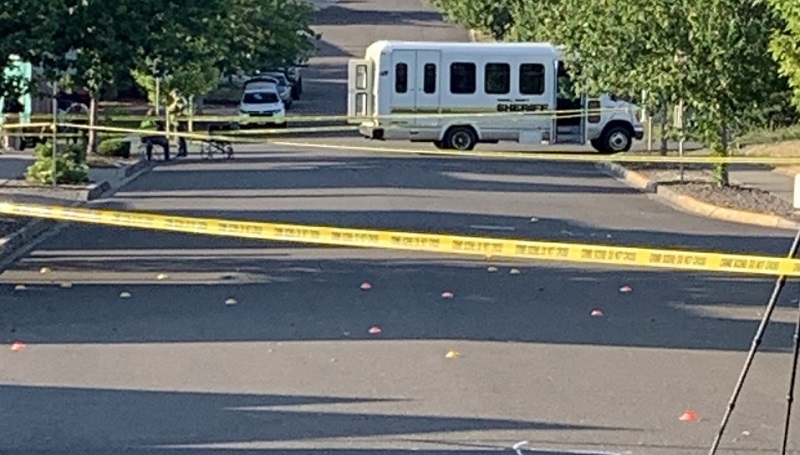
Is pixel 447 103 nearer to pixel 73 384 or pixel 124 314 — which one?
pixel 124 314

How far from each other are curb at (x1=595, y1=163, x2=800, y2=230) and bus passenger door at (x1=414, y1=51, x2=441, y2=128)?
9.26 metres

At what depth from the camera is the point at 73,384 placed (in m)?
10.2

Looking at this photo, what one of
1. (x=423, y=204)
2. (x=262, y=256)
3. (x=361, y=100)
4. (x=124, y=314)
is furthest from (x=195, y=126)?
(x=124, y=314)

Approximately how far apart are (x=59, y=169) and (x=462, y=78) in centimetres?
1638

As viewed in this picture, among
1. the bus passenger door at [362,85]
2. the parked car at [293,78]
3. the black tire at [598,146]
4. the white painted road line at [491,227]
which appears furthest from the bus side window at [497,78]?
the parked car at [293,78]

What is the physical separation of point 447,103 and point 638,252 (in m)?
30.3

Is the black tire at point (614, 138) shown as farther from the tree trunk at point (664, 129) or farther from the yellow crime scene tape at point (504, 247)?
the yellow crime scene tape at point (504, 247)

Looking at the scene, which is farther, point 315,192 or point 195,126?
point 195,126

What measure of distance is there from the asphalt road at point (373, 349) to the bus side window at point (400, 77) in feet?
63.9

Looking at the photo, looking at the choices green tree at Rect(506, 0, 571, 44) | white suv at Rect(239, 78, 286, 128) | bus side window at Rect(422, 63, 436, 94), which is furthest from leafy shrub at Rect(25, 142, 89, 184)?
white suv at Rect(239, 78, 286, 128)

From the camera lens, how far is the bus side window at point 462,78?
40625 millimetres

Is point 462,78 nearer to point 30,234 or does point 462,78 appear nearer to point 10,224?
point 10,224

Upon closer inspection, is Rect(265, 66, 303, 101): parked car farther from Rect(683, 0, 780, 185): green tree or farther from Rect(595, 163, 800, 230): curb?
Rect(683, 0, 780, 185): green tree

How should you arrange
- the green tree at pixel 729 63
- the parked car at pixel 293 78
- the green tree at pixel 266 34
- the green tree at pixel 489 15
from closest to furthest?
1. the green tree at pixel 729 63
2. the green tree at pixel 266 34
3. the green tree at pixel 489 15
4. the parked car at pixel 293 78
